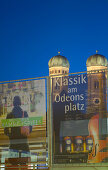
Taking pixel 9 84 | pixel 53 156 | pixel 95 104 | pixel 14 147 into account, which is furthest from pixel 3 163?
pixel 95 104

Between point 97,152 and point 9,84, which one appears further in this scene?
point 9,84

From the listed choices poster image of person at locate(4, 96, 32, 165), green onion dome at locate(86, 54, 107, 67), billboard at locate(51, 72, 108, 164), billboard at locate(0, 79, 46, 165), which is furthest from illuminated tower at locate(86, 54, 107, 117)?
green onion dome at locate(86, 54, 107, 67)

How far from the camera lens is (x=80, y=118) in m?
11.5

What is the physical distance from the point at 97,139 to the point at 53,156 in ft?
4.46

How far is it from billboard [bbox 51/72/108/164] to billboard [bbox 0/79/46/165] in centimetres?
43

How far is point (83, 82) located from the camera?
11.7 metres

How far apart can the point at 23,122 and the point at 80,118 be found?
1787mm

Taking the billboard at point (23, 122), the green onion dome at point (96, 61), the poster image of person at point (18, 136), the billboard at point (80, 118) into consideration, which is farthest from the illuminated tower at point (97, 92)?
the green onion dome at point (96, 61)

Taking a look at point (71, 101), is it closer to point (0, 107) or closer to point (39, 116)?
point (39, 116)

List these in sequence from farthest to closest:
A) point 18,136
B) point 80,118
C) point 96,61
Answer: point 96,61
point 18,136
point 80,118

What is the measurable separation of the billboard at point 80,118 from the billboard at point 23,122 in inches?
16.8

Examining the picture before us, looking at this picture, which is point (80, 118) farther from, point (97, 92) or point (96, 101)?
point (97, 92)

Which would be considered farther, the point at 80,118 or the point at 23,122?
the point at 23,122

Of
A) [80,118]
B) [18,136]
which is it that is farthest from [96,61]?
[80,118]
